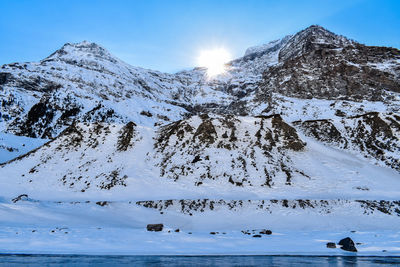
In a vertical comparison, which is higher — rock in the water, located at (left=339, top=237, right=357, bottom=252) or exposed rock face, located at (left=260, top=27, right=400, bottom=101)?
exposed rock face, located at (left=260, top=27, right=400, bottom=101)

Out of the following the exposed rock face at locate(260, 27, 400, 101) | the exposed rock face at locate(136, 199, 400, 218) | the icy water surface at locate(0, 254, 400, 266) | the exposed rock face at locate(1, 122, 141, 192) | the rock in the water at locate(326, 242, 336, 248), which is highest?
the exposed rock face at locate(260, 27, 400, 101)

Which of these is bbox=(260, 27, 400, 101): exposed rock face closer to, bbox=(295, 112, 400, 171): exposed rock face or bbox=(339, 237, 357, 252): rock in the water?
bbox=(295, 112, 400, 171): exposed rock face

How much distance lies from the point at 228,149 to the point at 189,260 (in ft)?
91.4

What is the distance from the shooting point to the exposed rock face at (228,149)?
119ft

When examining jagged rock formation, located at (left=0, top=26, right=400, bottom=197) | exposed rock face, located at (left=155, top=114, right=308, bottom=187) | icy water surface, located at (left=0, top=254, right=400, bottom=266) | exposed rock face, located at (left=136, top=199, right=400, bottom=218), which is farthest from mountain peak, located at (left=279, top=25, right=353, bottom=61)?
icy water surface, located at (left=0, top=254, right=400, bottom=266)

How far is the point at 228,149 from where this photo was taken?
4147 centimetres

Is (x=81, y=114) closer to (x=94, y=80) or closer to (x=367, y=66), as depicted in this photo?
(x=94, y=80)

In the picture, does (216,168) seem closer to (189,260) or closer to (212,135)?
(212,135)

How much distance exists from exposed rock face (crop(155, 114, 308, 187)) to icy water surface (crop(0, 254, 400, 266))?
18.7 metres

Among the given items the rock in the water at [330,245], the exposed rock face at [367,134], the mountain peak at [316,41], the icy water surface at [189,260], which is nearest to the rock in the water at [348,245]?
the rock in the water at [330,245]

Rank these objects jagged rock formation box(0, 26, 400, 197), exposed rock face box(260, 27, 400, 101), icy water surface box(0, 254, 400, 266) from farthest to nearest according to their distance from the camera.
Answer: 1. exposed rock face box(260, 27, 400, 101)
2. jagged rock formation box(0, 26, 400, 197)
3. icy water surface box(0, 254, 400, 266)

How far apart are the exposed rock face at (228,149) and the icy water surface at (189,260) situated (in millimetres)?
18664

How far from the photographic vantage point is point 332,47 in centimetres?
12912

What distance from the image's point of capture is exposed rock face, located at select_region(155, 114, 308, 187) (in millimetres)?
36125
